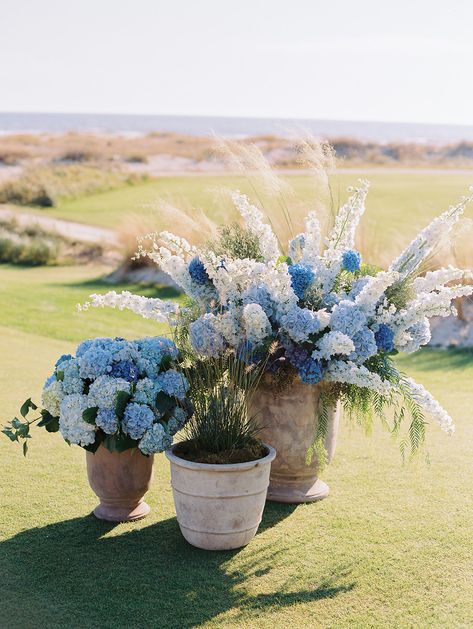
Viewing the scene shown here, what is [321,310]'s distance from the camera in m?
3.74

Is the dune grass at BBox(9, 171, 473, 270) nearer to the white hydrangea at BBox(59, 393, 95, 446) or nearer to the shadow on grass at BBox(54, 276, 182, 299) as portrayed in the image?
the shadow on grass at BBox(54, 276, 182, 299)

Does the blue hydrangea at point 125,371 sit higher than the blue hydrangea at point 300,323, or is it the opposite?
the blue hydrangea at point 300,323

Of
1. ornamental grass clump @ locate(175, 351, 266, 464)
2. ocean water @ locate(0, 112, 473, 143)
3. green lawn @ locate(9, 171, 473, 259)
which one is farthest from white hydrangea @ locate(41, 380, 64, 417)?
ocean water @ locate(0, 112, 473, 143)

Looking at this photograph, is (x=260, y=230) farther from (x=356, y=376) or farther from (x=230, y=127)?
(x=230, y=127)

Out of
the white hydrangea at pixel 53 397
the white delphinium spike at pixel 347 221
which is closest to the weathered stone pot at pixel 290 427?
the white delphinium spike at pixel 347 221

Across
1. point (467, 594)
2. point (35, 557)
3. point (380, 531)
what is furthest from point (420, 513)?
point (35, 557)

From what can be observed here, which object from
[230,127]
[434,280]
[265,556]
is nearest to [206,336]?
[265,556]

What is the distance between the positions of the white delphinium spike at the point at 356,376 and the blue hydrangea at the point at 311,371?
62 mm

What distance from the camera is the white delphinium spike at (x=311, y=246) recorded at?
4.11m

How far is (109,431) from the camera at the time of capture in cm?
371

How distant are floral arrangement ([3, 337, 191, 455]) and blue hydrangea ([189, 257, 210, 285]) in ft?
1.14

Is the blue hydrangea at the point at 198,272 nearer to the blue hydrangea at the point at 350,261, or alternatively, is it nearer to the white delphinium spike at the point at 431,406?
the blue hydrangea at the point at 350,261

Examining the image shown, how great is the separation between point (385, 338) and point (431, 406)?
37 centimetres

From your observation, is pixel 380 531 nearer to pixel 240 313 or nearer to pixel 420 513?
pixel 420 513
